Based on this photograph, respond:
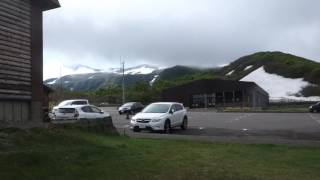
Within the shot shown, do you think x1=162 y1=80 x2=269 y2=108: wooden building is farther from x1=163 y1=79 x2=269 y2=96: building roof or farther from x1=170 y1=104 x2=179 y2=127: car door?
x1=170 y1=104 x2=179 y2=127: car door

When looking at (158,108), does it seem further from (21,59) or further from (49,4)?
(21,59)

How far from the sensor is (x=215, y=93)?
105 m

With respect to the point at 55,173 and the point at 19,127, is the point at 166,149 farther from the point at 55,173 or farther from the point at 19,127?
the point at 55,173

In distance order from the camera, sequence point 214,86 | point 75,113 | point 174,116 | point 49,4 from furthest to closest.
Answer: point 214,86 → point 75,113 → point 174,116 → point 49,4

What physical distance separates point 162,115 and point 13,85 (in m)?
12.0

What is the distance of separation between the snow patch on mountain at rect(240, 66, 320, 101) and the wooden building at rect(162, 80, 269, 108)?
31.7 metres

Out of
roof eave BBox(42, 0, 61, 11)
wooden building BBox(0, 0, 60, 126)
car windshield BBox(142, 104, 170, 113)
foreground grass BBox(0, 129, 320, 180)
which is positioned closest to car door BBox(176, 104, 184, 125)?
car windshield BBox(142, 104, 170, 113)

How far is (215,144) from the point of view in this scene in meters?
20.3

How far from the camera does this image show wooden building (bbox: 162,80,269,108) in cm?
10456

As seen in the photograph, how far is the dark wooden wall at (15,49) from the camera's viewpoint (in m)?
17.0

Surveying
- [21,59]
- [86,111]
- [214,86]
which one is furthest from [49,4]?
[214,86]

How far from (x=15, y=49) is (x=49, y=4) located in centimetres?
270

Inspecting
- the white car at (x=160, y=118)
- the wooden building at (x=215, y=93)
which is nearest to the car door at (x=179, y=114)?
the white car at (x=160, y=118)

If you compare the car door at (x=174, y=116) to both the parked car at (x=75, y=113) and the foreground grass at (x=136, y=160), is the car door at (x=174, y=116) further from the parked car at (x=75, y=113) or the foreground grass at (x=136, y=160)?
the foreground grass at (x=136, y=160)
